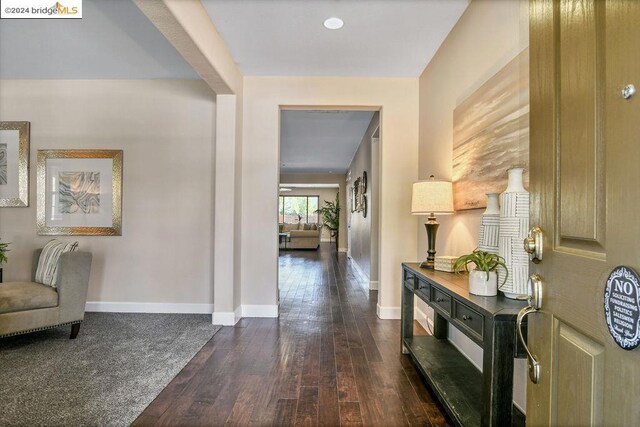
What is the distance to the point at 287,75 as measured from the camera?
3.62 m

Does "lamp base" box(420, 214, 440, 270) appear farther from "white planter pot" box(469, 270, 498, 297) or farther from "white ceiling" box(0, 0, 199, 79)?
"white ceiling" box(0, 0, 199, 79)

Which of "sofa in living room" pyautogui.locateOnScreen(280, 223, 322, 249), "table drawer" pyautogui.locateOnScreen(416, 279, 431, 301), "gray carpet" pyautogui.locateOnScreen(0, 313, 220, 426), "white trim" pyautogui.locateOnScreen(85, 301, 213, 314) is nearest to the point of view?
"gray carpet" pyautogui.locateOnScreen(0, 313, 220, 426)

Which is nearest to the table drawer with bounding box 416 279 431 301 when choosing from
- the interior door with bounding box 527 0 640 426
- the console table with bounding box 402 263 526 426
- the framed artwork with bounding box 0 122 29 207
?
the console table with bounding box 402 263 526 426

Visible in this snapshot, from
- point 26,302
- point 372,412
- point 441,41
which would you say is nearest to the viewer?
point 372,412

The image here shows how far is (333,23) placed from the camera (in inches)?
104

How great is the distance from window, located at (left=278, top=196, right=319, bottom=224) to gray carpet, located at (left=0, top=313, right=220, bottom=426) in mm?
11118

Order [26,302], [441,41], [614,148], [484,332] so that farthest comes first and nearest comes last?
[441,41] < [26,302] < [484,332] < [614,148]

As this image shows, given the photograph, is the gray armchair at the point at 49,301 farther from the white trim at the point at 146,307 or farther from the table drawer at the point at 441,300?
the table drawer at the point at 441,300

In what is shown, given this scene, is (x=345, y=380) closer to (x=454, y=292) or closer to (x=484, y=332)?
(x=454, y=292)

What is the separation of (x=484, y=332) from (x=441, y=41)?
256cm

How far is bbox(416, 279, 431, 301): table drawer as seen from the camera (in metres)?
2.13

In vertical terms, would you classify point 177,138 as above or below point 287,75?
below

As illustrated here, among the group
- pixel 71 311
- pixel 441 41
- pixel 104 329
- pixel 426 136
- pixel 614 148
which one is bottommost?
pixel 104 329

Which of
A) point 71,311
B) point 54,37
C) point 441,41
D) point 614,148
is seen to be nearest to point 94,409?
point 71,311
